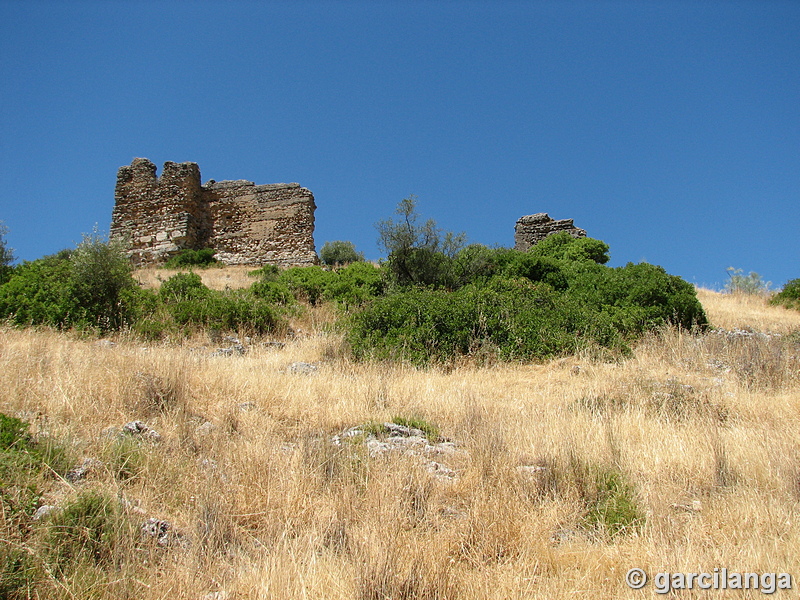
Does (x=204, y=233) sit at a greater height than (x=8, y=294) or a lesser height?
greater

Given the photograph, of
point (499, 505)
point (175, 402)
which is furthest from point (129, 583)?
point (175, 402)

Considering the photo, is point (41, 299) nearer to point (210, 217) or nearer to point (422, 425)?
point (422, 425)

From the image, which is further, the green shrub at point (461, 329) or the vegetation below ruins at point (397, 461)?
the green shrub at point (461, 329)

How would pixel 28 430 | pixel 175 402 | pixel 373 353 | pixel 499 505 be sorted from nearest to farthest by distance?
1. pixel 499 505
2. pixel 28 430
3. pixel 175 402
4. pixel 373 353

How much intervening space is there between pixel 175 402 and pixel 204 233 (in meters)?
17.6

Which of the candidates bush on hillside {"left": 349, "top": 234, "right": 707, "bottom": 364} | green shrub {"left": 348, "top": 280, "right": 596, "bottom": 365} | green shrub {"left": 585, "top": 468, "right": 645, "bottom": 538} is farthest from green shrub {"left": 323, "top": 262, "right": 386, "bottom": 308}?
green shrub {"left": 585, "top": 468, "right": 645, "bottom": 538}

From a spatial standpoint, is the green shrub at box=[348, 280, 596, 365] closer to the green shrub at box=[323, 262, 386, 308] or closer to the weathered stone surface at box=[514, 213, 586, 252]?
the green shrub at box=[323, 262, 386, 308]

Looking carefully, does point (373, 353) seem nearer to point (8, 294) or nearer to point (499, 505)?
point (499, 505)

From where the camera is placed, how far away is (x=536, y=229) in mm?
20016

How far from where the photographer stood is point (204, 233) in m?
21.2

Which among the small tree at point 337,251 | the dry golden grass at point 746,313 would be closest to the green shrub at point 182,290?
the dry golden grass at point 746,313

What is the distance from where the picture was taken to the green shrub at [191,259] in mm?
19109

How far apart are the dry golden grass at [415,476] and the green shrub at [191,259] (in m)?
13.0

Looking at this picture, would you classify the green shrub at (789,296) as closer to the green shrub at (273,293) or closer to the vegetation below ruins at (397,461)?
the vegetation below ruins at (397,461)
